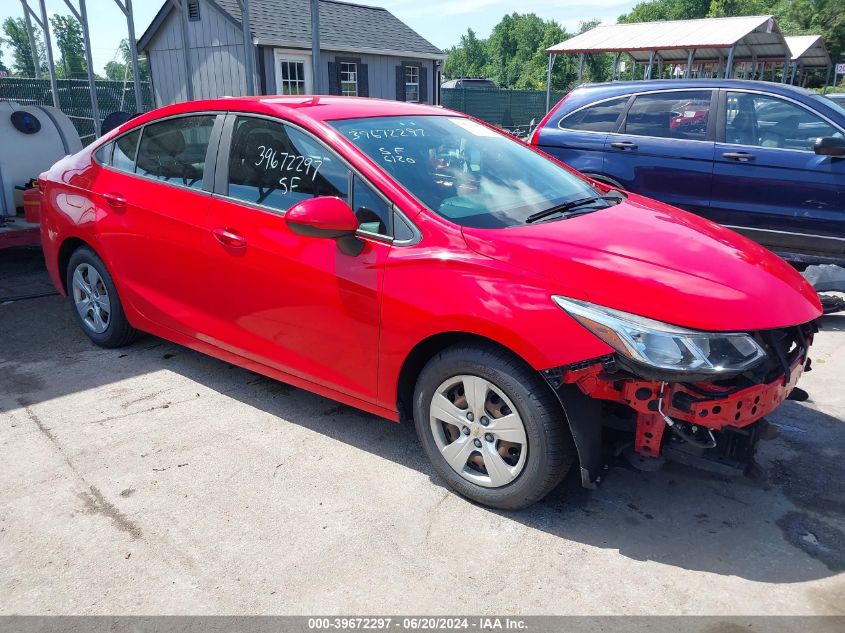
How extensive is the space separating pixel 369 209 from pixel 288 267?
0.53m

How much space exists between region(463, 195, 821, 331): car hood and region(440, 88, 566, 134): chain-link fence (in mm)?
24390

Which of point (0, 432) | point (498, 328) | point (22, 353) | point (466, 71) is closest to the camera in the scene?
point (498, 328)

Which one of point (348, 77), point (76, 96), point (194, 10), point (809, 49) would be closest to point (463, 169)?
point (76, 96)

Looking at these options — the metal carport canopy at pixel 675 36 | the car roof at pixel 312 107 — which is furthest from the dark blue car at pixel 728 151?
the metal carport canopy at pixel 675 36

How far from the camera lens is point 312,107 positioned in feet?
11.8

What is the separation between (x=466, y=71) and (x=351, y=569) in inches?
4539

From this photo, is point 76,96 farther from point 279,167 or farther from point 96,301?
point 279,167

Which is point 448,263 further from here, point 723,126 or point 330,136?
point 723,126

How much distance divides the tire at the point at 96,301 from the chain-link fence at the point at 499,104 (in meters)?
23.2

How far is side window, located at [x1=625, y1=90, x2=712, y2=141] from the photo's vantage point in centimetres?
639

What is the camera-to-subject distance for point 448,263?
2.86 metres

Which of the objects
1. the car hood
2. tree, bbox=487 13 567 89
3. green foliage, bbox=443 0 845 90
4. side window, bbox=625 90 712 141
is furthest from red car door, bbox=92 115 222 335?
tree, bbox=487 13 567 89

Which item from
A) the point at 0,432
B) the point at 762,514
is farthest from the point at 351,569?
the point at 0,432

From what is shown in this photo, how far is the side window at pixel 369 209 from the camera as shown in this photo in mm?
3092
